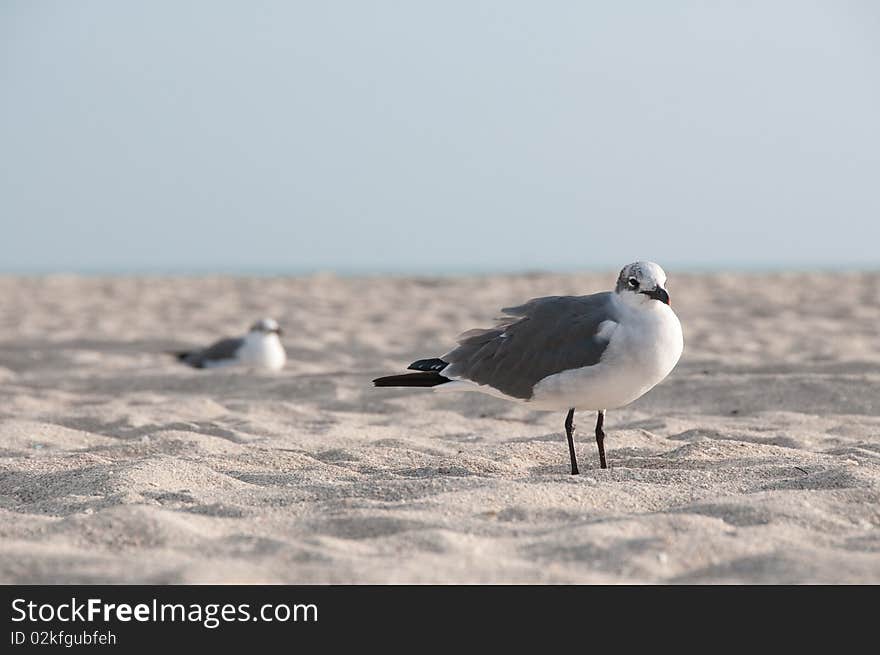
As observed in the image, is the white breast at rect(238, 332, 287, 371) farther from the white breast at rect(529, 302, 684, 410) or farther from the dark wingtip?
the white breast at rect(529, 302, 684, 410)

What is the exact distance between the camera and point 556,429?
17.5 feet

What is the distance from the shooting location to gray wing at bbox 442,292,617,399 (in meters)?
3.84

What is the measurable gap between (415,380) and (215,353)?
4729 millimetres

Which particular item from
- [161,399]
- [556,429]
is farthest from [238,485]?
[161,399]

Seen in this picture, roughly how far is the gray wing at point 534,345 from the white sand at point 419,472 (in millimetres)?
345

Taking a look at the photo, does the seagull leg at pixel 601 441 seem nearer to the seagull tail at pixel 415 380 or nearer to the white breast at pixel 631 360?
the white breast at pixel 631 360

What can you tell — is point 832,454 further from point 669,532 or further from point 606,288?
point 606,288

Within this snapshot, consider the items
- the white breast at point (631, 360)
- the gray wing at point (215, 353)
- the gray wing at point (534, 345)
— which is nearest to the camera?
the white breast at point (631, 360)

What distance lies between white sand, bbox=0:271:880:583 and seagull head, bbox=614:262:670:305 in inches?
23.9

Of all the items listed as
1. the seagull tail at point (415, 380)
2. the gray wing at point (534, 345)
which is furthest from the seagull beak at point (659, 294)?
the seagull tail at point (415, 380)

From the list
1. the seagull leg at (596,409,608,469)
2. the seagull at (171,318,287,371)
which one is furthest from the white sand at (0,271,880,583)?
the seagull at (171,318,287,371)

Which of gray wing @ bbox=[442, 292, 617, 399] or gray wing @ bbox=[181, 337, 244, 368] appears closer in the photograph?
gray wing @ bbox=[442, 292, 617, 399]

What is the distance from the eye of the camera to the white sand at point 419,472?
263cm
